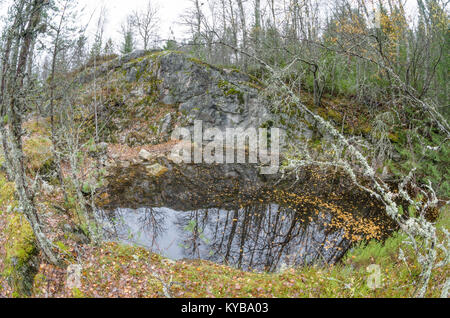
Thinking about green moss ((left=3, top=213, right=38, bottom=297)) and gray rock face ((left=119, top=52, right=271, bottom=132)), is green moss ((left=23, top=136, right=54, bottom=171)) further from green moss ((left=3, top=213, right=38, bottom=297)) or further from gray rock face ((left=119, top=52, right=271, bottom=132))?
gray rock face ((left=119, top=52, right=271, bottom=132))

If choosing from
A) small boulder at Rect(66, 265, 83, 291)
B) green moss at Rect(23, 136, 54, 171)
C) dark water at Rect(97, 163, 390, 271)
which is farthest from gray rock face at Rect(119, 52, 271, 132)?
small boulder at Rect(66, 265, 83, 291)

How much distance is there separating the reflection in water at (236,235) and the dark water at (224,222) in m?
0.02

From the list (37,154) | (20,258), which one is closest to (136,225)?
(20,258)

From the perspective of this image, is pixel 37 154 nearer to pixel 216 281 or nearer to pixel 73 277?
pixel 73 277

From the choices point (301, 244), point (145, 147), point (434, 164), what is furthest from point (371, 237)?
point (145, 147)

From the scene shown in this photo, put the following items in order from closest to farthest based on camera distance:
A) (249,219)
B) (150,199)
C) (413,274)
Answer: (413,274)
(249,219)
(150,199)

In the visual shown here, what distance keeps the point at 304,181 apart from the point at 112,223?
23.1ft

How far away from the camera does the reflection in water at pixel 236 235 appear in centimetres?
557

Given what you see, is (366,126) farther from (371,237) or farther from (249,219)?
(249,219)

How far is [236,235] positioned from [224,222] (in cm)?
68

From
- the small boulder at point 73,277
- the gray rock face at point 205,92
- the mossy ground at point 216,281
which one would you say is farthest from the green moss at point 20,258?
the gray rock face at point 205,92

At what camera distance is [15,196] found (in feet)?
17.6

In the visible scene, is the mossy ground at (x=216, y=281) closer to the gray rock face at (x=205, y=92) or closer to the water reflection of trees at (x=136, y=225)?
the water reflection of trees at (x=136, y=225)

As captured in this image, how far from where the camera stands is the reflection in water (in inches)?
219
